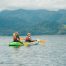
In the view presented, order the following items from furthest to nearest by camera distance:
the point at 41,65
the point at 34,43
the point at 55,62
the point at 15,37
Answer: the point at 34,43
the point at 15,37
the point at 55,62
the point at 41,65

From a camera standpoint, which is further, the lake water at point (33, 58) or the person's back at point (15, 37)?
the person's back at point (15, 37)

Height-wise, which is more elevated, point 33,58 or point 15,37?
point 15,37

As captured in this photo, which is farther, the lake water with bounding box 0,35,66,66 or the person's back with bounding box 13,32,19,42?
the person's back with bounding box 13,32,19,42

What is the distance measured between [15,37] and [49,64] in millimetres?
→ 34331

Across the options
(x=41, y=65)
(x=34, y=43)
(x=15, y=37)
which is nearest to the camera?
(x=41, y=65)

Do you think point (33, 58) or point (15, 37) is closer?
point (33, 58)

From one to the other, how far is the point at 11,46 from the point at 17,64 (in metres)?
37.2

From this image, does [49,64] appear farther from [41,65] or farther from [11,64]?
[11,64]

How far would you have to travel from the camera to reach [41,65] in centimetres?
4431

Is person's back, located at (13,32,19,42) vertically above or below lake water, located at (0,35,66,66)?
above

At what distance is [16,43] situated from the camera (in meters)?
79.3

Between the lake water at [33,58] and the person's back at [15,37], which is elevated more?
the person's back at [15,37]

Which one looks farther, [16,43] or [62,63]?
[16,43]

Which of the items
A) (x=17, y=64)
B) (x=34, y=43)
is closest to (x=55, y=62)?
(x=17, y=64)
